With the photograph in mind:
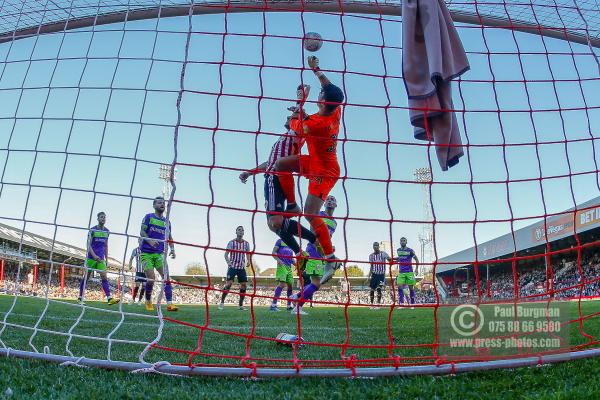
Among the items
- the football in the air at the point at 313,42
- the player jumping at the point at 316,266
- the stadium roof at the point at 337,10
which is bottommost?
the player jumping at the point at 316,266

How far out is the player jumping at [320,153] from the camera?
3941 millimetres

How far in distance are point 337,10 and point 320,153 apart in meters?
1.18

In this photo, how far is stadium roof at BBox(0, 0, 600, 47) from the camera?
13.2 ft

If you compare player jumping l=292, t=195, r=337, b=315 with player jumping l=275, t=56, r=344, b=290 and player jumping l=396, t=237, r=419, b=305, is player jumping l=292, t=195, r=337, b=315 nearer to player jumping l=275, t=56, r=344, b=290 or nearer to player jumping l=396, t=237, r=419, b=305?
player jumping l=275, t=56, r=344, b=290

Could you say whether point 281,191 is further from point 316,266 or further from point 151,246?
point 316,266

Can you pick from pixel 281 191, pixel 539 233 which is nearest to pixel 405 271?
pixel 281 191

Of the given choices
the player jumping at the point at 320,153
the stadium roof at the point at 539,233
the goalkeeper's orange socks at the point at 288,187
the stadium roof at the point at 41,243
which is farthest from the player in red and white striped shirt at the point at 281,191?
the stadium roof at the point at 539,233

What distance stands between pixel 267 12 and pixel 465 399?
293 centimetres

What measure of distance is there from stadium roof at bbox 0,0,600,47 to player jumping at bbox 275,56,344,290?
0.69 m

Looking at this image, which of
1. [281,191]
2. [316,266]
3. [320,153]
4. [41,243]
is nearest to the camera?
[320,153]

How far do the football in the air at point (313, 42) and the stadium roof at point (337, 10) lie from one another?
536mm

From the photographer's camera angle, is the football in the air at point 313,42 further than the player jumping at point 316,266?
Yes

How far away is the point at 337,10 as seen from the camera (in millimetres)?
4305

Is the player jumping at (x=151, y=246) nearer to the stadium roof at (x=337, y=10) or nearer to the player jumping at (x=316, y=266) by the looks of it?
the player jumping at (x=316, y=266)
